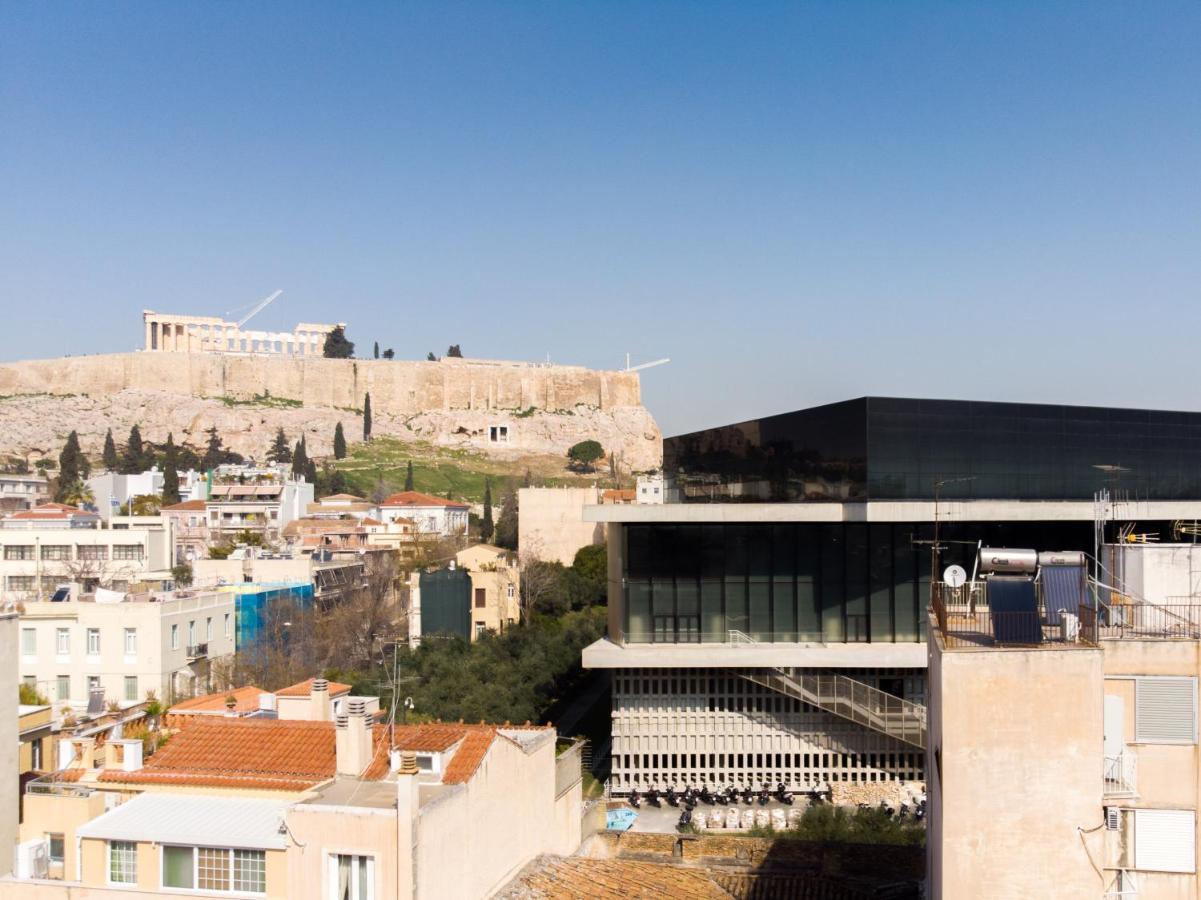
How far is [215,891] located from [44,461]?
10169cm

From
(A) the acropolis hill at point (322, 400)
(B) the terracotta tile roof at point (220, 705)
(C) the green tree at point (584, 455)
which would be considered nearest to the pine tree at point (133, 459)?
(A) the acropolis hill at point (322, 400)

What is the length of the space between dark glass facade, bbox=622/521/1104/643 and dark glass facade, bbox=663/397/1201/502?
0.91 m

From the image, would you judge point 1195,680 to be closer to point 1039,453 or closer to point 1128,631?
point 1128,631

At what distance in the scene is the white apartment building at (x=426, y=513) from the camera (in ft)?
224

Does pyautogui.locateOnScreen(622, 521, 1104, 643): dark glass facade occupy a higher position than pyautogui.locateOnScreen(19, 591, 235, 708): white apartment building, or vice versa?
pyautogui.locateOnScreen(622, 521, 1104, 643): dark glass facade

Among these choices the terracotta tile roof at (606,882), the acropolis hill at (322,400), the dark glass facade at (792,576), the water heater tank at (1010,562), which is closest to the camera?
the water heater tank at (1010,562)

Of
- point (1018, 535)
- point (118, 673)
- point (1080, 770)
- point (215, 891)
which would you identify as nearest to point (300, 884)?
point (215, 891)

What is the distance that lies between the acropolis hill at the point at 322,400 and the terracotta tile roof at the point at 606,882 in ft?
347

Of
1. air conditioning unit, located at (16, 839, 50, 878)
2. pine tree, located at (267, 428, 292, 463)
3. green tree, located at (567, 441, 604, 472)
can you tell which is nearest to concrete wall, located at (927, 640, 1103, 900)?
air conditioning unit, located at (16, 839, 50, 878)

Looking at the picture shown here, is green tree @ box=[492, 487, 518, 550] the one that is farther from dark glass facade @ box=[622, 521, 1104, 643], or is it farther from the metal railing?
the metal railing

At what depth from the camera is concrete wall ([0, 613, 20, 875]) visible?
13.9m

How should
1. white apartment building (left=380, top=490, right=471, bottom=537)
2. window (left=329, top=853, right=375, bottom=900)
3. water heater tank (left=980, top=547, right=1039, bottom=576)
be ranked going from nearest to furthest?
water heater tank (left=980, top=547, right=1039, bottom=576) < window (left=329, top=853, right=375, bottom=900) < white apartment building (left=380, top=490, right=471, bottom=537)

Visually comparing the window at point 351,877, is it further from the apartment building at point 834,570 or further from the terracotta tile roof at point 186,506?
the terracotta tile roof at point 186,506

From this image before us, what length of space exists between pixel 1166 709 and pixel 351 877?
23.3ft
